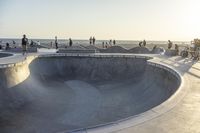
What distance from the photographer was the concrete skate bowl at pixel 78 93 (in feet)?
49.5

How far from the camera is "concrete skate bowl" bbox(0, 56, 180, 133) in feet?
49.5

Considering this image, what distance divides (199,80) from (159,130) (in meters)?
8.26

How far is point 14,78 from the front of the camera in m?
18.8

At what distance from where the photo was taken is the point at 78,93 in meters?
22.1

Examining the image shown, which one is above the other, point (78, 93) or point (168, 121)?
point (168, 121)

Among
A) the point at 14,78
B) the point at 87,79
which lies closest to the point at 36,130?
the point at 14,78

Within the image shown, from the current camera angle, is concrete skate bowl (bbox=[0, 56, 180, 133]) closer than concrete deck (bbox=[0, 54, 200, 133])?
No

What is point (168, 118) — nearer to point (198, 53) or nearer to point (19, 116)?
point (19, 116)

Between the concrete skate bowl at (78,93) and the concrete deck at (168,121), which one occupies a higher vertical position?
the concrete deck at (168,121)

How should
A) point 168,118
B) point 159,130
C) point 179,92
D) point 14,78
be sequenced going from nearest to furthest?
point 159,130 → point 168,118 → point 179,92 → point 14,78

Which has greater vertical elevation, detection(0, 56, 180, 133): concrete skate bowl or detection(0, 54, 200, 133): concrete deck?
detection(0, 54, 200, 133): concrete deck

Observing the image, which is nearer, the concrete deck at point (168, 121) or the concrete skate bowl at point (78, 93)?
the concrete deck at point (168, 121)

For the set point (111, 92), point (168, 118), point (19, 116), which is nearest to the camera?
point (168, 118)

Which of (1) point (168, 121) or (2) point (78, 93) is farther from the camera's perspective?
(2) point (78, 93)
